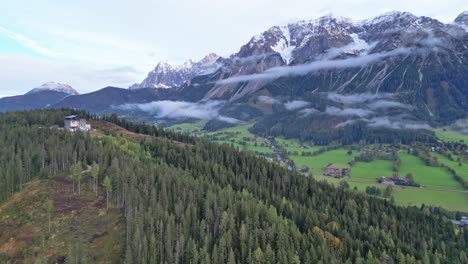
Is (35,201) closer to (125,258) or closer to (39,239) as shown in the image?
(39,239)

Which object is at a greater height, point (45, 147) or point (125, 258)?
point (45, 147)

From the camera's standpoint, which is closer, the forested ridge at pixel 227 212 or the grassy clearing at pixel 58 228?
the grassy clearing at pixel 58 228

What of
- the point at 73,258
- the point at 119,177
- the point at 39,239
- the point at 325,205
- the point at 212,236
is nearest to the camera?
the point at 73,258

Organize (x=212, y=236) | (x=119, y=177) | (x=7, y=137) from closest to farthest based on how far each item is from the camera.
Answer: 1. (x=212, y=236)
2. (x=119, y=177)
3. (x=7, y=137)

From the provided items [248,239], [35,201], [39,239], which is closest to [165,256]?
[248,239]

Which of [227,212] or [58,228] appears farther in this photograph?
[227,212]

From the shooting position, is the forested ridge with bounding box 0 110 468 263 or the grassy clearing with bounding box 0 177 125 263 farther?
the forested ridge with bounding box 0 110 468 263

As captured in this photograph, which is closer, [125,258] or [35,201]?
[125,258]

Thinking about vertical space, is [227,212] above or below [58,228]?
above
